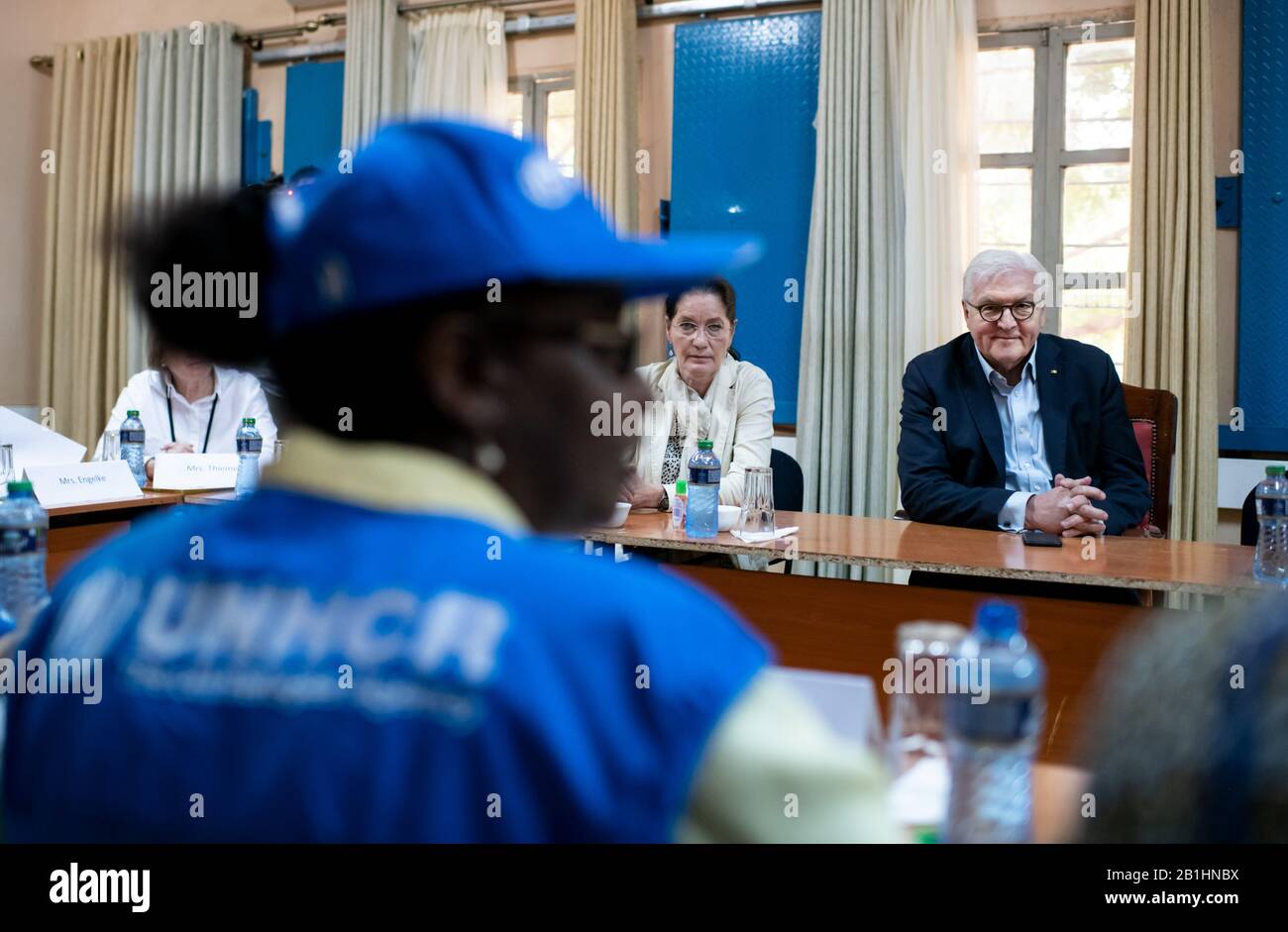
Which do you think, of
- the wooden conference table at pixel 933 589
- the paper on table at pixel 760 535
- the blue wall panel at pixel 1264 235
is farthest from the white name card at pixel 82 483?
the blue wall panel at pixel 1264 235

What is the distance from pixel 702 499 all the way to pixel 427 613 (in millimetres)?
2449

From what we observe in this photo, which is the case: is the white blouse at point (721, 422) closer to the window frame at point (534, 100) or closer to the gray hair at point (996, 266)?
the gray hair at point (996, 266)

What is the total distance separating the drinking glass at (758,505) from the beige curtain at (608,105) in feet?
7.94

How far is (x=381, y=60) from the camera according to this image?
5.79 metres

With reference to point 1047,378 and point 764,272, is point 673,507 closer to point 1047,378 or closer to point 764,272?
point 1047,378

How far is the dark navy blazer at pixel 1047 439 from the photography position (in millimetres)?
3256

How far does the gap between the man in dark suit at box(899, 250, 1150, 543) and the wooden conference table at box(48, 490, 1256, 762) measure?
0.84ft

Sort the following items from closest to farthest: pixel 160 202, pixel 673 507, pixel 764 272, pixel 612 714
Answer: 1. pixel 612 714
2. pixel 160 202
3. pixel 673 507
4. pixel 764 272

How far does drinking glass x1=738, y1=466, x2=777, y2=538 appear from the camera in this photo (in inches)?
121

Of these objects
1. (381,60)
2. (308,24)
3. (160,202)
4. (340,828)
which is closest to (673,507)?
(160,202)

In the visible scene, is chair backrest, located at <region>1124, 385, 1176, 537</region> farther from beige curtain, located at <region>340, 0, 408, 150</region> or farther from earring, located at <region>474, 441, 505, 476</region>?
beige curtain, located at <region>340, 0, 408, 150</region>

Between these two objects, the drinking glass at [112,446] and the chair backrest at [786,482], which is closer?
the chair backrest at [786,482]

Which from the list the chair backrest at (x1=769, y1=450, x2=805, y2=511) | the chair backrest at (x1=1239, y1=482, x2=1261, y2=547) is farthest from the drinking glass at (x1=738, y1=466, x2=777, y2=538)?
the chair backrest at (x1=1239, y1=482, x2=1261, y2=547)
